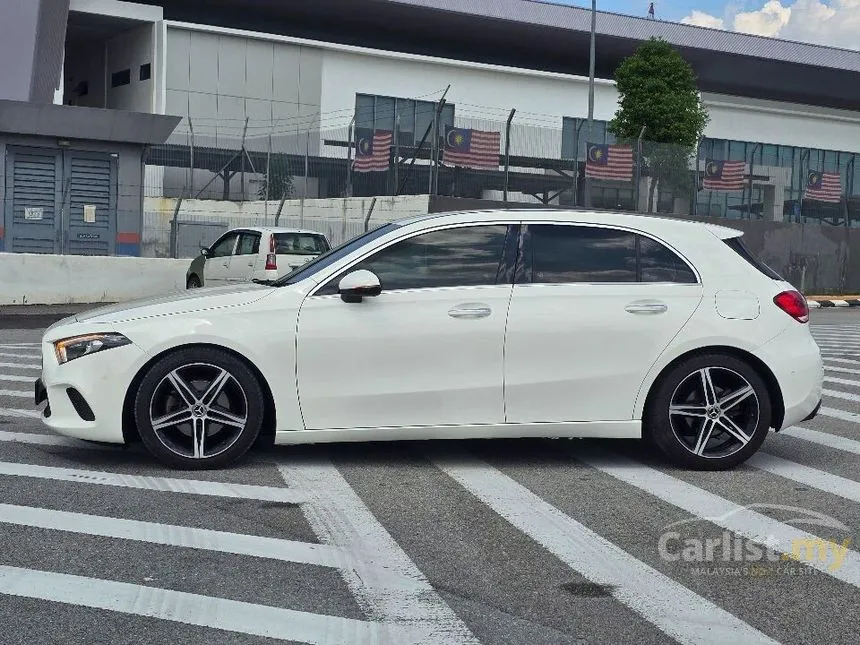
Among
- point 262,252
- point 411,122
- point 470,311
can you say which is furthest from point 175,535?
point 411,122

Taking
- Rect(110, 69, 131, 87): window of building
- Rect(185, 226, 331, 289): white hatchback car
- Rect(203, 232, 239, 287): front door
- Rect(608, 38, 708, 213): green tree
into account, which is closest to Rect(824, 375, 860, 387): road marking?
Rect(185, 226, 331, 289): white hatchback car

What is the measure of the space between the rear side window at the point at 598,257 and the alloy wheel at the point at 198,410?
1.92 meters

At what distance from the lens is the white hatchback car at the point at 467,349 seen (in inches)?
266

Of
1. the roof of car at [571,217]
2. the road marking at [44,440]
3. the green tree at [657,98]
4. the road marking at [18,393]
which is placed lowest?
the road marking at [18,393]

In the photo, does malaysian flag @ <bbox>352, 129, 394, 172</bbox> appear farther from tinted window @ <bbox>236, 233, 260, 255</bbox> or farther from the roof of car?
the roof of car

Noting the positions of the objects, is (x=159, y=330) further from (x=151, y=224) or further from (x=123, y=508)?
(x=151, y=224)

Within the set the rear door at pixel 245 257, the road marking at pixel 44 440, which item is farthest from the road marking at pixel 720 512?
the rear door at pixel 245 257

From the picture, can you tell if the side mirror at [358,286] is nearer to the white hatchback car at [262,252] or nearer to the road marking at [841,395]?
the road marking at [841,395]

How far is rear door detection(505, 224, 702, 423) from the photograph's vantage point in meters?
6.95

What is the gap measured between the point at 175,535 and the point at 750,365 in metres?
3.61

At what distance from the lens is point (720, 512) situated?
6.06 m

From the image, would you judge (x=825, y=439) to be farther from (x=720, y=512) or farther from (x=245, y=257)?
(x=245, y=257)

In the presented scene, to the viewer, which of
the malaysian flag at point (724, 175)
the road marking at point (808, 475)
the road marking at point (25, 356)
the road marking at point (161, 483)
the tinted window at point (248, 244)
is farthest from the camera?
the malaysian flag at point (724, 175)

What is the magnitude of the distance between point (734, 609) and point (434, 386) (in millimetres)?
2706
